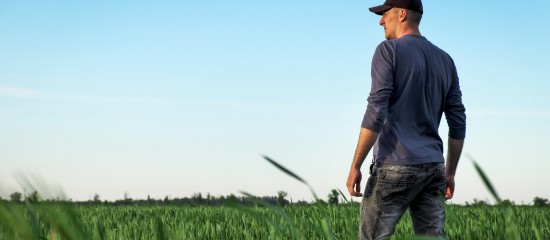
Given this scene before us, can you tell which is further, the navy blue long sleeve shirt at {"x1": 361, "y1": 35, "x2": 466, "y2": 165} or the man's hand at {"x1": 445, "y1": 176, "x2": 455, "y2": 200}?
the man's hand at {"x1": 445, "y1": 176, "x2": 455, "y2": 200}

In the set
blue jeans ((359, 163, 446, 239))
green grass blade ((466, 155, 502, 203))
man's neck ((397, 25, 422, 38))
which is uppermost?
man's neck ((397, 25, 422, 38))

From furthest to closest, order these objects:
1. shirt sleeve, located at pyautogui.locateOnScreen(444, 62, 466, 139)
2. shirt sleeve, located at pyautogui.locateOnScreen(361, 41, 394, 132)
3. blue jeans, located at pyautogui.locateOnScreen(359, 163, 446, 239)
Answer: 1. shirt sleeve, located at pyautogui.locateOnScreen(444, 62, 466, 139)
2. blue jeans, located at pyautogui.locateOnScreen(359, 163, 446, 239)
3. shirt sleeve, located at pyautogui.locateOnScreen(361, 41, 394, 132)

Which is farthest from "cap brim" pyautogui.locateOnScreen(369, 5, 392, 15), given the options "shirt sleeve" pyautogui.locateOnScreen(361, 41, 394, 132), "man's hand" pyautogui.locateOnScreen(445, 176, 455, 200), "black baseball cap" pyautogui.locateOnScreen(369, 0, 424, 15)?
"man's hand" pyautogui.locateOnScreen(445, 176, 455, 200)

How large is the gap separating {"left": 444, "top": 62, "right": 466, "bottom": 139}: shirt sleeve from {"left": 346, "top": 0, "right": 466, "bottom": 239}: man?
20 centimetres

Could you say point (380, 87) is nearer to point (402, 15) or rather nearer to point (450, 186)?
point (402, 15)

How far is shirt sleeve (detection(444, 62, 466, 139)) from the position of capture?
4.29 m

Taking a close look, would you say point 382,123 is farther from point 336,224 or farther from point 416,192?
point 336,224

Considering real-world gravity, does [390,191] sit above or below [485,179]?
above

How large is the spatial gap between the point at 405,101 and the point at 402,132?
185 millimetres

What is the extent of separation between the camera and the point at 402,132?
3.84 m

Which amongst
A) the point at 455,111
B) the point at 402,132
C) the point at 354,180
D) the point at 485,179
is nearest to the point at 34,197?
the point at 485,179

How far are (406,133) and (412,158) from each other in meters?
0.16

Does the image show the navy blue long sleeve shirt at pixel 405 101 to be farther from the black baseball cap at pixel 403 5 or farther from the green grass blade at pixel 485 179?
the green grass blade at pixel 485 179

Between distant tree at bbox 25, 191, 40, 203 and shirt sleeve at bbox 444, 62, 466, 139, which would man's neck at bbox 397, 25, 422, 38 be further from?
distant tree at bbox 25, 191, 40, 203
